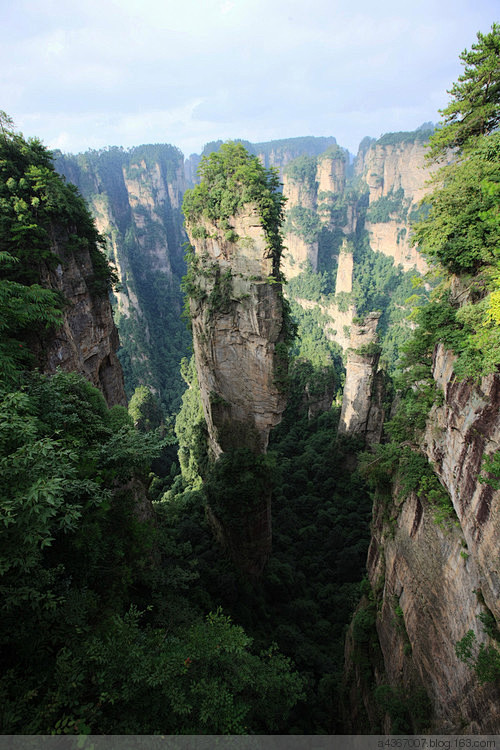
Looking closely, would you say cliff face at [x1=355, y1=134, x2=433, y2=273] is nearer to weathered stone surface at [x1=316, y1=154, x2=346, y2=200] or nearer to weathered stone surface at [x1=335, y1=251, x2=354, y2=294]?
weathered stone surface at [x1=316, y1=154, x2=346, y2=200]

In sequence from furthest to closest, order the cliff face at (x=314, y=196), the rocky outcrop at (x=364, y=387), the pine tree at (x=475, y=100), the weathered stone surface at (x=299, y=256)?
the cliff face at (x=314, y=196), the weathered stone surface at (x=299, y=256), the rocky outcrop at (x=364, y=387), the pine tree at (x=475, y=100)

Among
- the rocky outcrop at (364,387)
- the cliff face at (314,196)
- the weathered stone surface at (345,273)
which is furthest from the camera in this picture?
the cliff face at (314,196)

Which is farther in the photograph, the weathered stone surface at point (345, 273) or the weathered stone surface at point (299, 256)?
the weathered stone surface at point (299, 256)

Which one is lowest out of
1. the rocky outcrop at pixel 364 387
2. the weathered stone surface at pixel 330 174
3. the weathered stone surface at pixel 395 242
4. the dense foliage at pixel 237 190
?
the rocky outcrop at pixel 364 387

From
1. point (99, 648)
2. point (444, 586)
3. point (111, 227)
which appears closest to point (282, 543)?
point (444, 586)

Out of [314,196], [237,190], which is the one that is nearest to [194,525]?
[237,190]

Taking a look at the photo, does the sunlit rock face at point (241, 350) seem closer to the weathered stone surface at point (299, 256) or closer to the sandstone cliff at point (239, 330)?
the sandstone cliff at point (239, 330)

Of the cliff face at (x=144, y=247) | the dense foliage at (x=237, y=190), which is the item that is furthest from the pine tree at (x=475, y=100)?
the cliff face at (x=144, y=247)

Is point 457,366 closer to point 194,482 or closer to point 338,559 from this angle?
point 338,559
